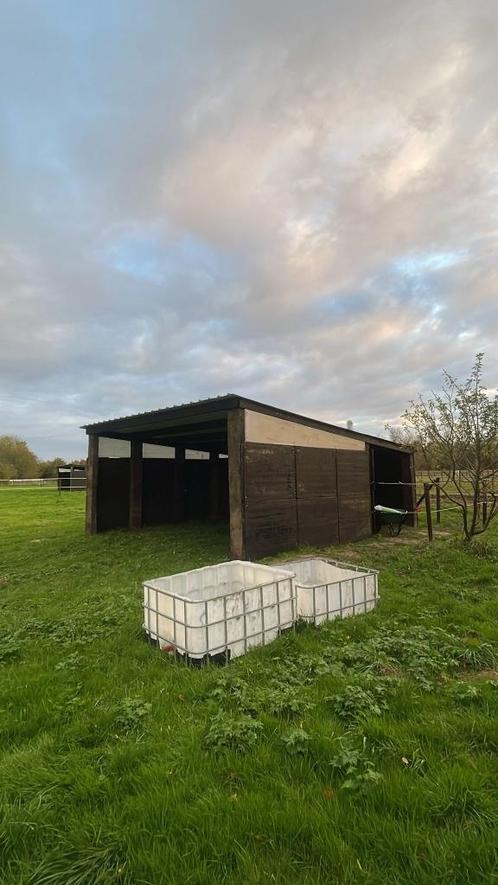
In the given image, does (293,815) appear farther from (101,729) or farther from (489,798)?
(101,729)

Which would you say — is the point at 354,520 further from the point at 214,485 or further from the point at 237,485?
the point at 214,485

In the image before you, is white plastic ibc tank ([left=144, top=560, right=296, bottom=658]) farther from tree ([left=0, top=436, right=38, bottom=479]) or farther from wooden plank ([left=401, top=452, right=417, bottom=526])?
tree ([left=0, top=436, right=38, bottom=479])

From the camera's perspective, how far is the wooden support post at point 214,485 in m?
14.1

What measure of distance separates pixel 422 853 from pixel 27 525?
50.3ft

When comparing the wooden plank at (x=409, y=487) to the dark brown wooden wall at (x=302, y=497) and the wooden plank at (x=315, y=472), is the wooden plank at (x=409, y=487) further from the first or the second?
the wooden plank at (x=315, y=472)

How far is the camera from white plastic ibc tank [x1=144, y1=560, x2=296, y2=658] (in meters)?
3.26

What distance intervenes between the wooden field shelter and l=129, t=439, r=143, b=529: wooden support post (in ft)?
0.09

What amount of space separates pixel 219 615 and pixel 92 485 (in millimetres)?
8314

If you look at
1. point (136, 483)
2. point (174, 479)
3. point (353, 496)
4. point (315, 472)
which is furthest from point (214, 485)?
point (315, 472)

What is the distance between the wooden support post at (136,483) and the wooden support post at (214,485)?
3.00 m

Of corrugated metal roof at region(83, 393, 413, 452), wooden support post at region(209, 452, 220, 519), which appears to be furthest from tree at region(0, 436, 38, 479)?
corrugated metal roof at region(83, 393, 413, 452)

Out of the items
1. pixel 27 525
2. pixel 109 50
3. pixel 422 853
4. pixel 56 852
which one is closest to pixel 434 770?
pixel 422 853

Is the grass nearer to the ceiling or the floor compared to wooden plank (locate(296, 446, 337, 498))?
nearer to the floor

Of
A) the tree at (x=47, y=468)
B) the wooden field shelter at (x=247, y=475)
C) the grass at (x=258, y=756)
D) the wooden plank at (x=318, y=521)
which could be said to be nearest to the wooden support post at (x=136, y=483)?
the wooden field shelter at (x=247, y=475)
